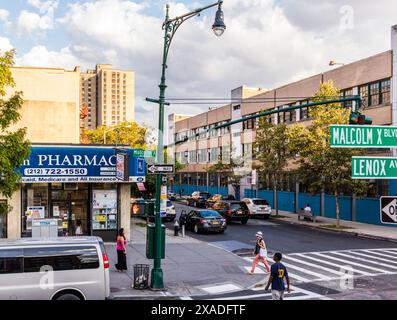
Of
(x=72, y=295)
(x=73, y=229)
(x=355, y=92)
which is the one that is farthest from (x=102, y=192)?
(x=355, y=92)

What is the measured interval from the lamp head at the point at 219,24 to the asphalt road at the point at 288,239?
12854 mm

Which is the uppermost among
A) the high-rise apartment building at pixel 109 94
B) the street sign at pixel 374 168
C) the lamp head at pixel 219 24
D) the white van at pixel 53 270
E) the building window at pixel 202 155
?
the high-rise apartment building at pixel 109 94

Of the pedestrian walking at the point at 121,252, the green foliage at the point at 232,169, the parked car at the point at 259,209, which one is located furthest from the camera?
the green foliage at the point at 232,169

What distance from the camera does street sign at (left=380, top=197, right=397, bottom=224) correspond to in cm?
1030

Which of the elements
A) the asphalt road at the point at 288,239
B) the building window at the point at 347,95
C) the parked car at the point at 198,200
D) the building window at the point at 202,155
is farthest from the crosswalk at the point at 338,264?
the building window at the point at 202,155

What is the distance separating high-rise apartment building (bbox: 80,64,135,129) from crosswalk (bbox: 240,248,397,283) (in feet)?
364

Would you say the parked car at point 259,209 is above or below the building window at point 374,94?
below

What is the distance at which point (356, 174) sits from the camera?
33.5ft

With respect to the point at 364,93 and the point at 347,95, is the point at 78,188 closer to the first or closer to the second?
the point at 364,93

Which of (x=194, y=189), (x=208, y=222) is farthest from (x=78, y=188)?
(x=194, y=189)

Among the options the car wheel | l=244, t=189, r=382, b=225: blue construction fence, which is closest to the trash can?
the car wheel

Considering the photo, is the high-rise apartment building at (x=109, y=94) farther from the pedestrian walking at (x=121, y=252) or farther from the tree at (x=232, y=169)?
the pedestrian walking at (x=121, y=252)

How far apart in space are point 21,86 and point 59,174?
10509 mm

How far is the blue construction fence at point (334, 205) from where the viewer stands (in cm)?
3962
